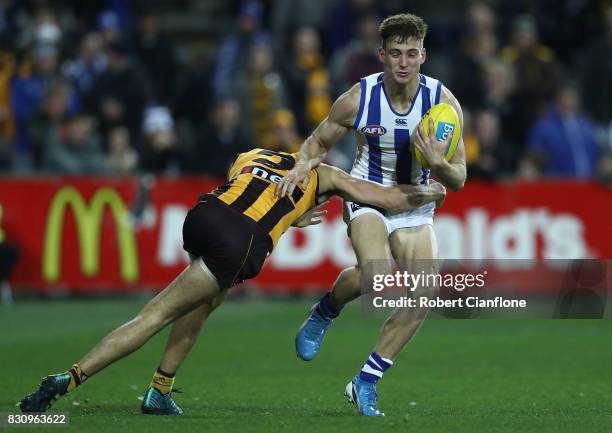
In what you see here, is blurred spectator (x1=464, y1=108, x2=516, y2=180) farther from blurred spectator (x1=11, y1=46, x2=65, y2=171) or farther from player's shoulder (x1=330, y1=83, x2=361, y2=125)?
player's shoulder (x1=330, y1=83, x2=361, y2=125)

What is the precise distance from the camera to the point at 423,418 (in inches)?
338

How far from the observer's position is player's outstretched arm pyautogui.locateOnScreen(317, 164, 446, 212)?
9070mm

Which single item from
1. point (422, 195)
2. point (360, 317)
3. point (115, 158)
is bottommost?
point (360, 317)

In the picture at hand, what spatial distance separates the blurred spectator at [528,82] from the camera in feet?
63.0

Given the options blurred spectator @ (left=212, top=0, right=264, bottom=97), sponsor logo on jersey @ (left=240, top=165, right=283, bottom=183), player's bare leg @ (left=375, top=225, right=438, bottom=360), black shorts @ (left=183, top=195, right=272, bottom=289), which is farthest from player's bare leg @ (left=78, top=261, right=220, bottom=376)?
blurred spectator @ (left=212, top=0, right=264, bottom=97)

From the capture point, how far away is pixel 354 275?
376 inches

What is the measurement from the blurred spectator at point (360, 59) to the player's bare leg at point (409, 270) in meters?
9.34

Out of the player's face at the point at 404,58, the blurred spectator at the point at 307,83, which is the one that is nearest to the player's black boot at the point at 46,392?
the player's face at the point at 404,58

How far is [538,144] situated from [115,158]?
5.91 m

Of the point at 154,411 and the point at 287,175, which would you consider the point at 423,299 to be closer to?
the point at 287,175

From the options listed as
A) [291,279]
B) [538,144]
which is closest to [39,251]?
[291,279]

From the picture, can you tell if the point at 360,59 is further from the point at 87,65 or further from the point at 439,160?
the point at 439,160

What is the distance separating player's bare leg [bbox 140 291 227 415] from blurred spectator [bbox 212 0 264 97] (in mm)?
10815

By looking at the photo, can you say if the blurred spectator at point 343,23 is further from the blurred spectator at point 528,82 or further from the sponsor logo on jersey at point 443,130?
the sponsor logo on jersey at point 443,130
